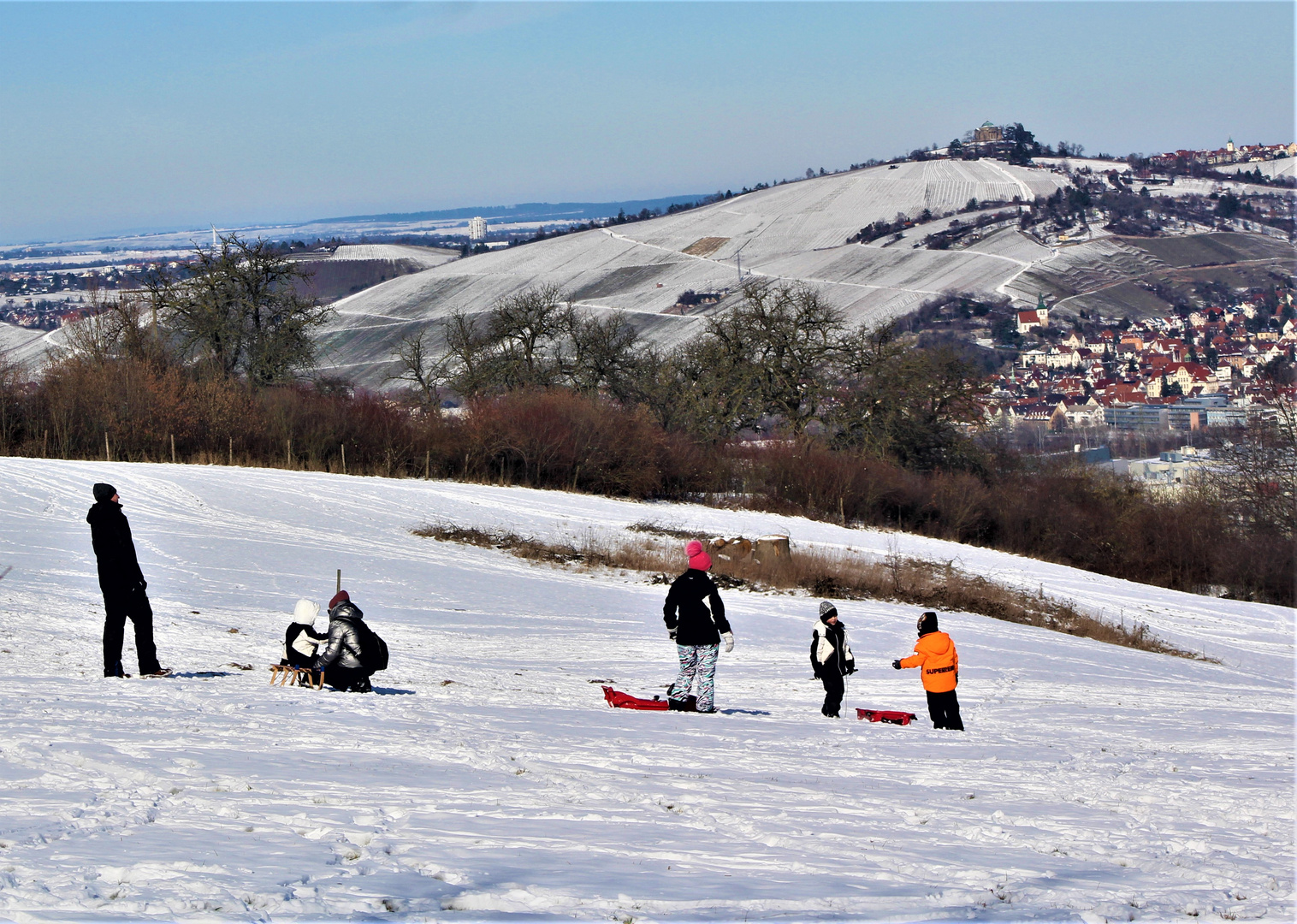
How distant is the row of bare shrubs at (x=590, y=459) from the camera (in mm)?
39750

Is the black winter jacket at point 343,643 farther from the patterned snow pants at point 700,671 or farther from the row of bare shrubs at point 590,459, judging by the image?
the row of bare shrubs at point 590,459

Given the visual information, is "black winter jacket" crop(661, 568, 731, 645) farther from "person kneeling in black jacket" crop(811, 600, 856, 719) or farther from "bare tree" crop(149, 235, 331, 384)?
"bare tree" crop(149, 235, 331, 384)

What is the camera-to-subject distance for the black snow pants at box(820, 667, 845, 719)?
41.5ft

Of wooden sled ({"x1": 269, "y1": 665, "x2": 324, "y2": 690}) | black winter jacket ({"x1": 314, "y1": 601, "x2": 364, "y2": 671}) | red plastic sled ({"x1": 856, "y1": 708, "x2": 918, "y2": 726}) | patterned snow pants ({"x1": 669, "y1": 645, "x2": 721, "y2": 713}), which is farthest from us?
red plastic sled ({"x1": 856, "y1": 708, "x2": 918, "y2": 726})

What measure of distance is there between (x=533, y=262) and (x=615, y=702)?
489ft

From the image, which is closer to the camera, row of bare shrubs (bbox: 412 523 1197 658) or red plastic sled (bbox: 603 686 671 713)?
red plastic sled (bbox: 603 686 671 713)

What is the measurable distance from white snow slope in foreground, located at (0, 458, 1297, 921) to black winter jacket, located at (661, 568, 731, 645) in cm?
87

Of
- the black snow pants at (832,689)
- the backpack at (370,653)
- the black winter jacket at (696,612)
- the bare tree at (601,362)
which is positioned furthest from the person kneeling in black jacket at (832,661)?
the bare tree at (601,362)

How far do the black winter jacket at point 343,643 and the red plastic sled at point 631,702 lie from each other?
9.02 feet

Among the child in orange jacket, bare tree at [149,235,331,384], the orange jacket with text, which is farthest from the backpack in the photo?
bare tree at [149,235,331,384]

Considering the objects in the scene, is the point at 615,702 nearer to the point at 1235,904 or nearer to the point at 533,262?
the point at 1235,904

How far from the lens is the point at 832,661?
1268 cm

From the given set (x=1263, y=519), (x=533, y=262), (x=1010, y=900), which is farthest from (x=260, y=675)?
(x=533, y=262)

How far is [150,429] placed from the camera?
129ft
